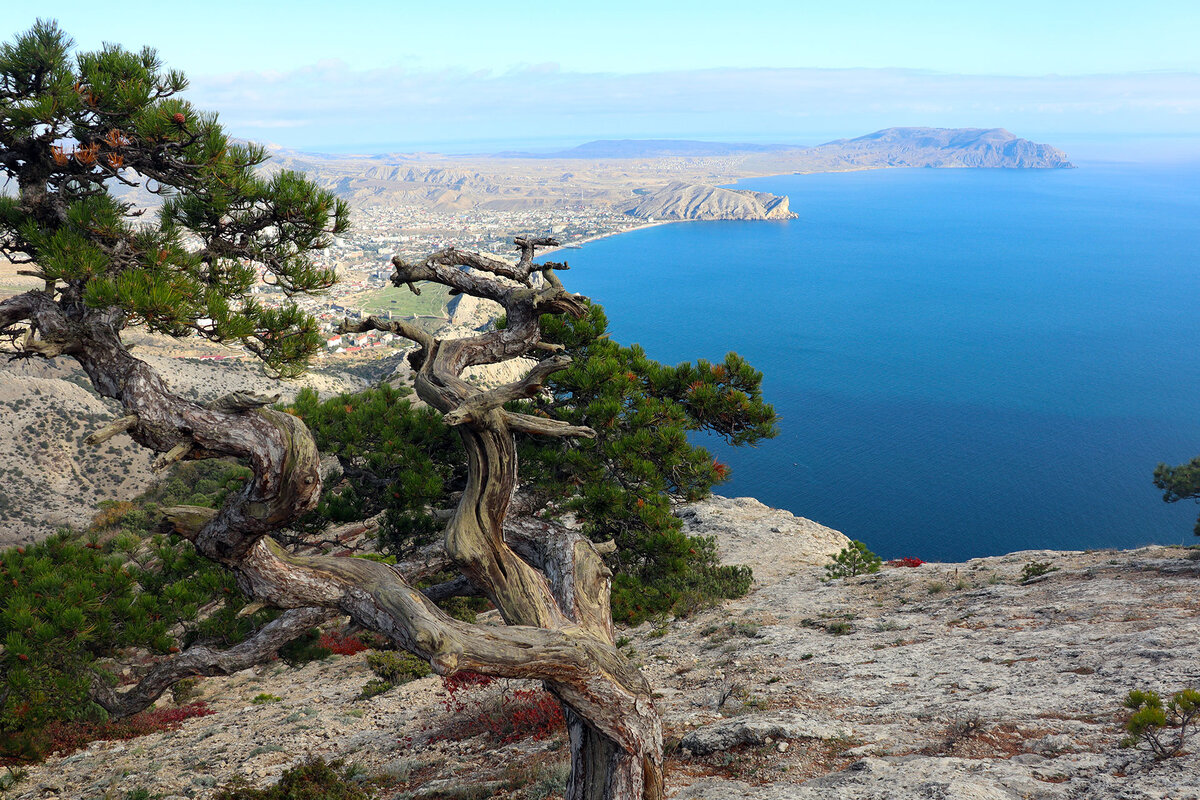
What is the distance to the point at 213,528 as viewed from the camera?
4.43 meters

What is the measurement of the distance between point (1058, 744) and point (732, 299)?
104114mm

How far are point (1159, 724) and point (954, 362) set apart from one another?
264 feet

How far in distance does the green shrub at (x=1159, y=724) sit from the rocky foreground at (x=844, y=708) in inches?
4.9

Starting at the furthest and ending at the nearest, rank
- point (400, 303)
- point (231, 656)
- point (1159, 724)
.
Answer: point (400, 303) < point (231, 656) < point (1159, 724)

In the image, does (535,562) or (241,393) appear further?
(535,562)

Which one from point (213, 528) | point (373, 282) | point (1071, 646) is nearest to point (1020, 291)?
point (373, 282)

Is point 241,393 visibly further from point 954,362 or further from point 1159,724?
point 954,362

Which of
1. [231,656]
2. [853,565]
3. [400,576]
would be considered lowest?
[853,565]

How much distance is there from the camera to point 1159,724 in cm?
461

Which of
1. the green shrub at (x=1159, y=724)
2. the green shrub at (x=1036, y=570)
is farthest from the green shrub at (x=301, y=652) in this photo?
the green shrub at (x=1036, y=570)

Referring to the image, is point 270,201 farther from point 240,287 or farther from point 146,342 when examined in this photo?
point 146,342

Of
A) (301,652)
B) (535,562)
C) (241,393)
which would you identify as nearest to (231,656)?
(301,652)

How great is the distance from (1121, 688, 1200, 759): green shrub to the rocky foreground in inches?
4.9

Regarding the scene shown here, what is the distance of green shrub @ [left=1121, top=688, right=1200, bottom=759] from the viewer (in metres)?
4.64
